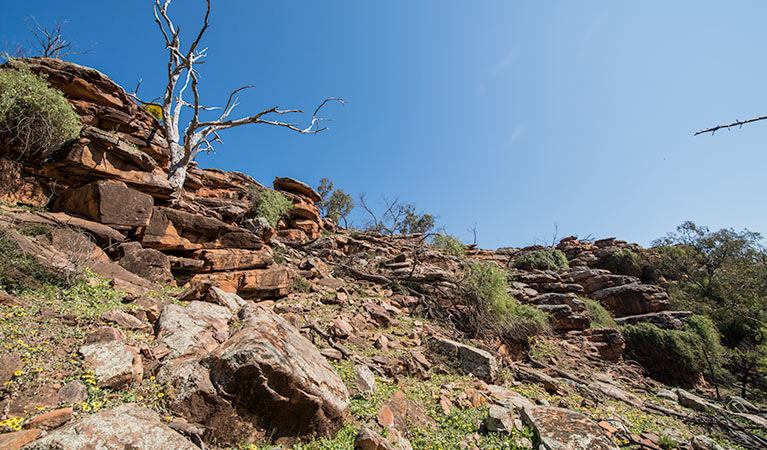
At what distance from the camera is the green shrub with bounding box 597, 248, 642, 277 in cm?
2408

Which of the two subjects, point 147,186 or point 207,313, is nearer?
point 207,313

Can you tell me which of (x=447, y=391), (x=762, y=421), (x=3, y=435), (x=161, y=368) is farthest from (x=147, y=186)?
(x=762, y=421)

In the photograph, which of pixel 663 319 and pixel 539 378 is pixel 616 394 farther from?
pixel 663 319

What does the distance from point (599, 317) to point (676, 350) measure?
294 centimetres

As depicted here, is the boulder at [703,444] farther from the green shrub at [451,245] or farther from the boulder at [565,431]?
the green shrub at [451,245]

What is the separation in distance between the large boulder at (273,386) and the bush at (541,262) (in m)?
22.4

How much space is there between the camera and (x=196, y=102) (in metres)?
11.6

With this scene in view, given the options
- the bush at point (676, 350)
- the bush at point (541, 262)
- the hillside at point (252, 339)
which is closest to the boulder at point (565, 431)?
the hillside at point (252, 339)

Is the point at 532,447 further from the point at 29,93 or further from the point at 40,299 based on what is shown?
the point at 29,93

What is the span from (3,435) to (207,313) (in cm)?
243

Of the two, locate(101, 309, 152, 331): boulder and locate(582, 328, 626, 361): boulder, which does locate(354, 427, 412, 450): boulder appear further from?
locate(582, 328, 626, 361): boulder

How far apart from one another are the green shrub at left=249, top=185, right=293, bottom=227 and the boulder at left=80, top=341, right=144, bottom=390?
35.6 ft

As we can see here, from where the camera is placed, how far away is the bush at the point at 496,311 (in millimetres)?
9047

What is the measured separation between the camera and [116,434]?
1.89 metres
